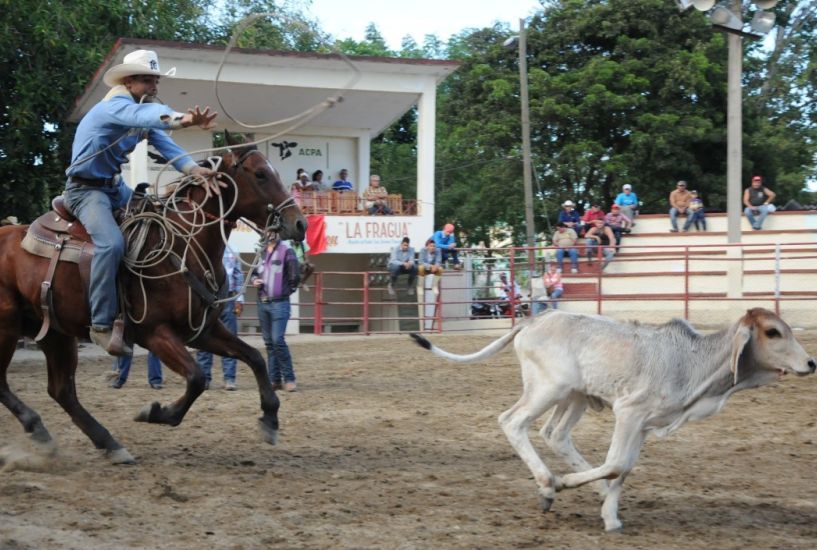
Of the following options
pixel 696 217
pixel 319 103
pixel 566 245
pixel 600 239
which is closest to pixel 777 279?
pixel 566 245

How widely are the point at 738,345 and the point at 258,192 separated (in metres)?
3.62

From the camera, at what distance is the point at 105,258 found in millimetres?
7492

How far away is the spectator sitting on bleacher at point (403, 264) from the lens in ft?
72.2

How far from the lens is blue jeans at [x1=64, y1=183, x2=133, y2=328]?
750 cm

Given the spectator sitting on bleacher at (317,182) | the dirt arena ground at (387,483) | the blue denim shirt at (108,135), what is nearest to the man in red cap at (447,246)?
the spectator sitting on bleacher at (317,182)

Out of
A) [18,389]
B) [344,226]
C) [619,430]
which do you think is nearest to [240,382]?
[18,389]

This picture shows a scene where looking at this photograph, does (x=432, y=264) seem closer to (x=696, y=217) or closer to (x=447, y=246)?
(x=447, y=246)

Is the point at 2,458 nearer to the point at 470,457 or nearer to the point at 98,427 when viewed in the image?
the point at 98,427

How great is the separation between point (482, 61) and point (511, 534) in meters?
30.6

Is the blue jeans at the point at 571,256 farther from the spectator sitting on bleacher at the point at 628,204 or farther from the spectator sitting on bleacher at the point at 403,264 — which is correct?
the spectator sitting on bleacher at the point at 628,204

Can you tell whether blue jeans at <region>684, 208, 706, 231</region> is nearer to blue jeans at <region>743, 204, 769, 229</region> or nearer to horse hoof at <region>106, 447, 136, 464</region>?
blue jeans at <region>743, 204, 769, 229</region>

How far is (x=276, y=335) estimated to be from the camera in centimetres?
1241

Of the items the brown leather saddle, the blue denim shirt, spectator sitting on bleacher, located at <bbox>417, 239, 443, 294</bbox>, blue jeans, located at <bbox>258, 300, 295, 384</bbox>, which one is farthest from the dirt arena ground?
spectator sitting on bleacher, located at <bbox>417, 239, 443, 294</bbox>

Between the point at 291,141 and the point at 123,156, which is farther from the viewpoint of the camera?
the point at 291,141
